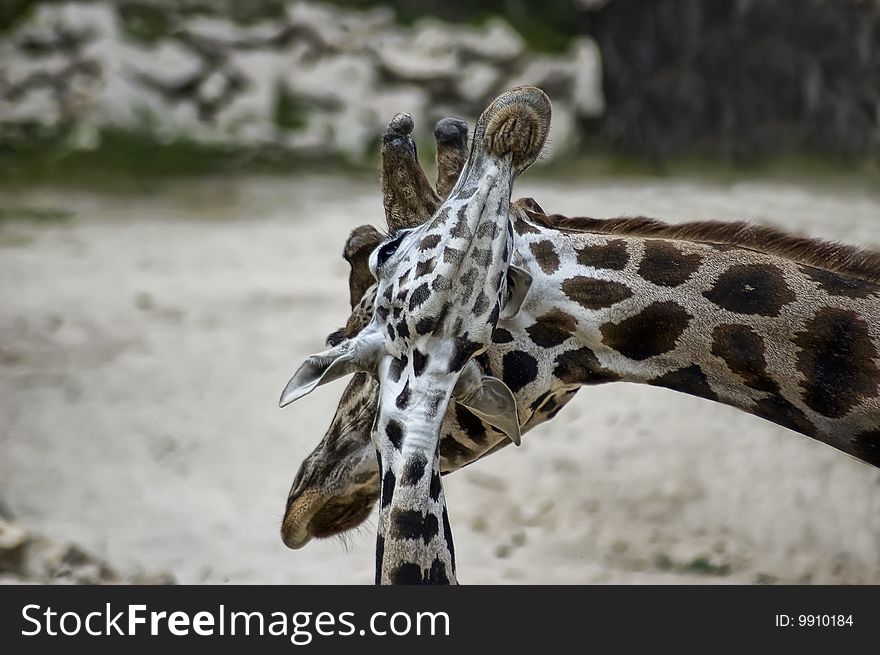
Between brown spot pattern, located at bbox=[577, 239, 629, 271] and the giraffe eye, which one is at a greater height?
brown spot pattern, located at bbox=[577, 239, 629, 271]

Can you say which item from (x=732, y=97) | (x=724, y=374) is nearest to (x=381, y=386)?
(x=724, y=374)

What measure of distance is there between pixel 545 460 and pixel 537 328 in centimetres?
301

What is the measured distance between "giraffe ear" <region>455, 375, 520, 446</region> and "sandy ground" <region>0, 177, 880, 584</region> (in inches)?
73.8

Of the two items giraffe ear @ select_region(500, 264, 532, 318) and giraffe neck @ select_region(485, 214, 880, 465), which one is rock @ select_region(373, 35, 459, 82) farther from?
giraffe ear @ select_region(500, 264, 532, 318)

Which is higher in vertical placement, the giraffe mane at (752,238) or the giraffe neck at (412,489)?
the giraffe mane at (752,238)

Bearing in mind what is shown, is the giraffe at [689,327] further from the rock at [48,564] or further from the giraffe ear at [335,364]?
the rock at [48,564]

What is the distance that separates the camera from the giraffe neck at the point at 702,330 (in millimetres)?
1990

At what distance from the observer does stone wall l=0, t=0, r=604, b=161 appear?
834 centimetres

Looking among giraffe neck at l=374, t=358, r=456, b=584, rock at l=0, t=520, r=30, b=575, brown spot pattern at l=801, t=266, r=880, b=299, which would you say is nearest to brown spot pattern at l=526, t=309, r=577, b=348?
giraffe neck at l=374, t=358, r=456, b=584

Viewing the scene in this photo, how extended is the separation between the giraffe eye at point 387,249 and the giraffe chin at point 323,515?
1.83 feet

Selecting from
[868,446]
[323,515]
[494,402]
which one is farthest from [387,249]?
[868,446]

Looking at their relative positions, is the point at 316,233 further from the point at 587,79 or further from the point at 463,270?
the point at 463,270

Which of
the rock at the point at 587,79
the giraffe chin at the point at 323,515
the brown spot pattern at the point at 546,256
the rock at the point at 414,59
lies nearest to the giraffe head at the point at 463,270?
the brown spot pattern at the point at 546,256

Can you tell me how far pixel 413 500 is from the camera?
1766 mm
